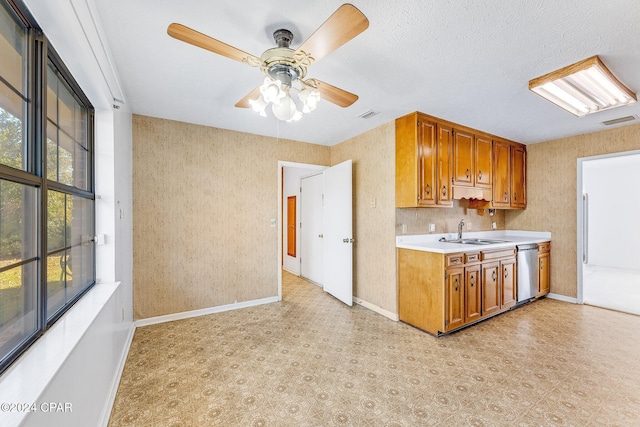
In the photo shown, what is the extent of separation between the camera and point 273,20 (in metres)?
1.63

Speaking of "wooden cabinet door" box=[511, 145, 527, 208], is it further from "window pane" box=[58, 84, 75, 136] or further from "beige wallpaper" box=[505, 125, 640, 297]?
"window pane" box=[58, 84, 75, 136]

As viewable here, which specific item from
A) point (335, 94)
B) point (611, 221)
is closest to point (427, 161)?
point (335, 94)

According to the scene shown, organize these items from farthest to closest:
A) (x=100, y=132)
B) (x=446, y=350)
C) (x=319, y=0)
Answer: (x=446, y=350) < (x=100, y=132) < (x=319, y=0)

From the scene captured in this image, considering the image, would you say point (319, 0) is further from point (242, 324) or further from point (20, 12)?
point (242, 324)

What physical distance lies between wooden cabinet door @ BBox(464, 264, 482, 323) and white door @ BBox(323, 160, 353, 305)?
1.42 metres

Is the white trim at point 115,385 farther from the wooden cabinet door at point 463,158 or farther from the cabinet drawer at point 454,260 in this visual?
the wooden cabinet door at point 463,158

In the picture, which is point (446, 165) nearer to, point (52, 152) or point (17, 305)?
point (52, 152)

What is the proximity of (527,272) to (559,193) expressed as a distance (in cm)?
140

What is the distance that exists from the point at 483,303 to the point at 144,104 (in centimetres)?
439

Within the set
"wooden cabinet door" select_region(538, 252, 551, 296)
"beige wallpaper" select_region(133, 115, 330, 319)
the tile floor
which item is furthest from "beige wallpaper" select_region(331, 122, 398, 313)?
"wooden cabinet door" select_region(538, 252, 551, 296)

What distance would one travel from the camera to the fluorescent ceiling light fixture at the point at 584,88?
2.09 meters

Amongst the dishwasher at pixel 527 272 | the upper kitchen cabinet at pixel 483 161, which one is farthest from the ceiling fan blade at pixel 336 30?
the dishwasher at pixel 527 272

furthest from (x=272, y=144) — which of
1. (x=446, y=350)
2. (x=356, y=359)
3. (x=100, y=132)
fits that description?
(x=446, y=350)

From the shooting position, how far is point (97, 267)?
6.95ft
